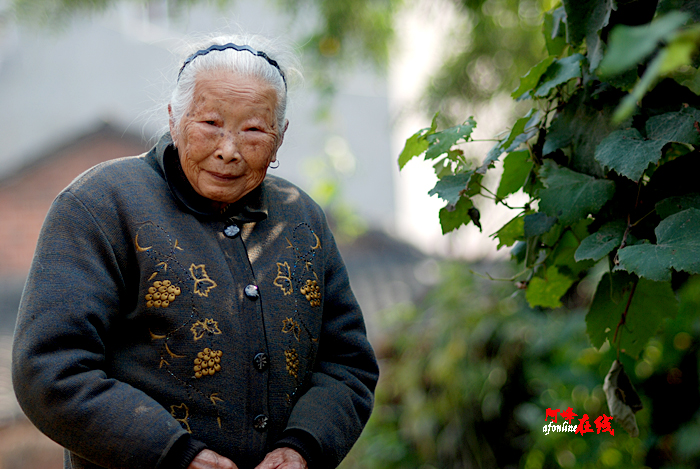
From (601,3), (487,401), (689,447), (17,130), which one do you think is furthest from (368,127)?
(601,3)

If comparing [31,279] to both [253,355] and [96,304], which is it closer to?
[96,304]

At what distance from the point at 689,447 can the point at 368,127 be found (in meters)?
8.97

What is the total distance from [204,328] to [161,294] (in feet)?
0.32

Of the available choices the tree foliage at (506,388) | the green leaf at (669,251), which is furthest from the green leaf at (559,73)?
the tree foliage at (506,388)

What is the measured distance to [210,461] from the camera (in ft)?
3.46

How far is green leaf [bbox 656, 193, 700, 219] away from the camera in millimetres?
1097

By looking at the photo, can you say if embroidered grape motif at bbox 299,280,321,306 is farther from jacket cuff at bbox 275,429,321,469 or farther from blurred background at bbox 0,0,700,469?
blurred background at bbox 0,0,700,469

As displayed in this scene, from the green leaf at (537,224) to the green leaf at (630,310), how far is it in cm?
17

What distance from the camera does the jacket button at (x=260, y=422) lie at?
3.78ft

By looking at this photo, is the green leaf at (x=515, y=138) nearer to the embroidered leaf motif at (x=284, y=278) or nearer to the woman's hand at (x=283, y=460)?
the embroidered leaf motif at (x=284, y=278)

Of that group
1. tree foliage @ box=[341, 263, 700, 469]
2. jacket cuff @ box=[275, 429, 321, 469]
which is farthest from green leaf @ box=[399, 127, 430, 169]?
tree foliage @ box=[341, 263, 700, 469]

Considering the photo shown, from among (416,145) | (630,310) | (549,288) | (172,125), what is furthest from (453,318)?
(172,125)

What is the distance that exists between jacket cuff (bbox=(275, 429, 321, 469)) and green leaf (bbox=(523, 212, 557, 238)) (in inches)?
24.2

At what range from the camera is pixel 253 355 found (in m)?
1.17
